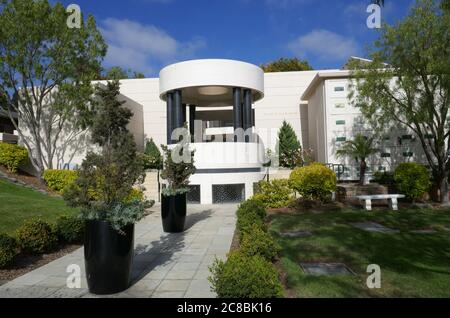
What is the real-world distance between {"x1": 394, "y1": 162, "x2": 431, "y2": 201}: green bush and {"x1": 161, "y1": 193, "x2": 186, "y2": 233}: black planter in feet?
30.7

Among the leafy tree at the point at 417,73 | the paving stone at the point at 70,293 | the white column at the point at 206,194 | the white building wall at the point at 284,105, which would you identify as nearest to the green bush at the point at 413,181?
the leafy tree at the point at 417,73

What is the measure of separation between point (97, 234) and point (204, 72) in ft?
35.9

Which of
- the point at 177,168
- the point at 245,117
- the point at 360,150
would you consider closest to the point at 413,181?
the point at 360,150

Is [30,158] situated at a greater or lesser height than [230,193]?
greater

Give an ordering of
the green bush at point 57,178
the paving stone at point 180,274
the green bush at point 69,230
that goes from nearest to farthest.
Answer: the paving stone at point 180,274, the green bush at point 69,230, the green bush at point 57,178

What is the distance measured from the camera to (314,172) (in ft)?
42.2

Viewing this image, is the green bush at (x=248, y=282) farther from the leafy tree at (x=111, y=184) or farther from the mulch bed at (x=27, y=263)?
the mulch bed at (x=27, y=263)

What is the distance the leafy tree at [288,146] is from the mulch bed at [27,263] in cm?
1660

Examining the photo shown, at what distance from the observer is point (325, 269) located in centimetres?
583

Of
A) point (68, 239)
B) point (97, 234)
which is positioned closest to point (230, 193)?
point (68, 239)

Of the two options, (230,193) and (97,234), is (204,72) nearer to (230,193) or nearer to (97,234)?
(230,193)

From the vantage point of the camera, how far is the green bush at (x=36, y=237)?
266 inches

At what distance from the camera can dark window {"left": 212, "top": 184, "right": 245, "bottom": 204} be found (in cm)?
1520

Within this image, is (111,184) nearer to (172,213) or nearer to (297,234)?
(172,213)
